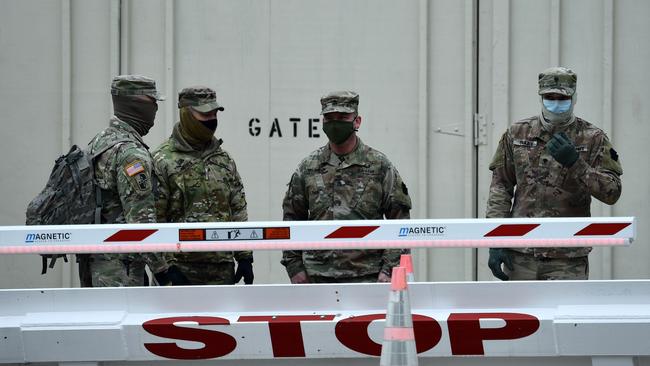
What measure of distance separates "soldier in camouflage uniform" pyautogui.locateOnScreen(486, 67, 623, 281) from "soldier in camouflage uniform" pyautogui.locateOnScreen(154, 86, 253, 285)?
136cm

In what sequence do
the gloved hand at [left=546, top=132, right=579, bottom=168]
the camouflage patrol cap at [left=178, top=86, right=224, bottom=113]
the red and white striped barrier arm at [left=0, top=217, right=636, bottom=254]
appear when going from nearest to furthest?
1. the red and white striped barrier arm at [left=0, top=217, right=636, bottom=254]
2. the gloved hand at [left=546, top=132, right=579, bottom=168]
3. the camouflage patrol cap at [left=178, top=86, right=224, bottom=113]

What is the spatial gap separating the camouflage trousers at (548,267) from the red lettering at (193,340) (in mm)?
2185

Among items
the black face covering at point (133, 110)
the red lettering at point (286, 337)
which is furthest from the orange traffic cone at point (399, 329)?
the black face covering at point (133, 110)

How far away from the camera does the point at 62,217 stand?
5.35 m

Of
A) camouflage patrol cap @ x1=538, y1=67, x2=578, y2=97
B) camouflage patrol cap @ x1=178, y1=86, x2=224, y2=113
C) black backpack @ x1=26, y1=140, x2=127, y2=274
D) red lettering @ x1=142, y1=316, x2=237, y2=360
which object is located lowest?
red lettering @ x1=142, y1=316, x2=237, y2=360

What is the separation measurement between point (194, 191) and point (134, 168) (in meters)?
0.54

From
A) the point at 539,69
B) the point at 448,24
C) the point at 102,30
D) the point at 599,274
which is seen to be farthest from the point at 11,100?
the point at 599,274

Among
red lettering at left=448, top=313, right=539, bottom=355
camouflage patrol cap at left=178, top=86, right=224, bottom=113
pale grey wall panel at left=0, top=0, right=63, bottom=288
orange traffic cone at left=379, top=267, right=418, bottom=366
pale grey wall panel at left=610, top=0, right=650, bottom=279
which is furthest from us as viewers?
pale grey wall panel at left=0, top=0, right=63, bottom=288

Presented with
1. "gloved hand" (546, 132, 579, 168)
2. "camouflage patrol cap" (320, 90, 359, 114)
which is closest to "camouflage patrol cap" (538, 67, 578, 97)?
"gloved hand" (546, 132, 579, 168)

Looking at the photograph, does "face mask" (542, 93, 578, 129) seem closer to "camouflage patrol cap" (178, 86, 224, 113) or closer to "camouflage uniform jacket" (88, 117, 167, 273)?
"camouflage patrol cap" (178, 86, 224, 113)

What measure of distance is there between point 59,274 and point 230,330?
11.8 feet

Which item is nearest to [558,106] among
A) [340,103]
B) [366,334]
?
[340,103]

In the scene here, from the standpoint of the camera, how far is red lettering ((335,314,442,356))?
13.3ft

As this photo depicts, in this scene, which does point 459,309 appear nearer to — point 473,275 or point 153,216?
point 153,216
